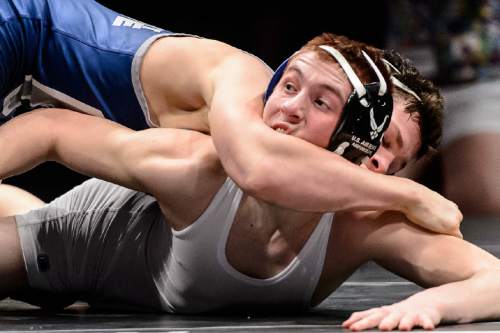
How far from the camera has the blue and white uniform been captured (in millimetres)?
3838

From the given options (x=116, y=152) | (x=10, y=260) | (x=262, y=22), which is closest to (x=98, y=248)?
(x=10, y=260)

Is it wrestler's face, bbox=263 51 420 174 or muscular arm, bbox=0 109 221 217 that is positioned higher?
wrestler's face, bbox=263 51 420 174

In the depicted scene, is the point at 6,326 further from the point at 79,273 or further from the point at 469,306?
the point at 469,306

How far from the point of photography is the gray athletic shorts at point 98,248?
138 inches

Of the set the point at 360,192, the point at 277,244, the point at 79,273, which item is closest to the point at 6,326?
the point at 79,273

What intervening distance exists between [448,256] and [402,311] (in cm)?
30

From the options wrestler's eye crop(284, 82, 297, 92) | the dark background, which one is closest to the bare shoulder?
wrestler's eye crop(284, 82, 297, 92)

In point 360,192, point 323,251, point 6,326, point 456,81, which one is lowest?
point 456,81

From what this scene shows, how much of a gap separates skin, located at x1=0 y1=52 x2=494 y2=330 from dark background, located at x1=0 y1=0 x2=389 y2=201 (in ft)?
14.9

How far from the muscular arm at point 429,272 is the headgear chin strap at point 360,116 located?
0.60 ft

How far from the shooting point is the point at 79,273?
358 centimetres

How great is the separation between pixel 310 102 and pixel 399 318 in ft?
1.96

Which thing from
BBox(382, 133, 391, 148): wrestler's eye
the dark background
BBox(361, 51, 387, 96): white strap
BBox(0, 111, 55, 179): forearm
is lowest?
the dark background

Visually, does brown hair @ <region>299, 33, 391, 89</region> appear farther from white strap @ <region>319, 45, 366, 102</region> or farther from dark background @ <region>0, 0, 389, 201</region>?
dark background @ <region>0, 0, 389, 201</region>
